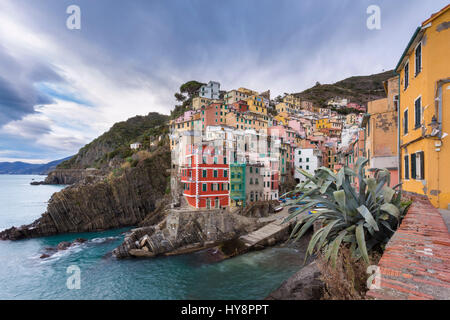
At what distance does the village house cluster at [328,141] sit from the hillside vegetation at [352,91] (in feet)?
144

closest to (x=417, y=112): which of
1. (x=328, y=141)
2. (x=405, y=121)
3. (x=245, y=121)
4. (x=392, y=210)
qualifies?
(x=405, y=121)

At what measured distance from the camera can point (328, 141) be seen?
56156mm

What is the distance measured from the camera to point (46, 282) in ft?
67.8

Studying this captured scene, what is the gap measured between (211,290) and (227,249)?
7.63 m

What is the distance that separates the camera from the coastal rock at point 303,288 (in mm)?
6500

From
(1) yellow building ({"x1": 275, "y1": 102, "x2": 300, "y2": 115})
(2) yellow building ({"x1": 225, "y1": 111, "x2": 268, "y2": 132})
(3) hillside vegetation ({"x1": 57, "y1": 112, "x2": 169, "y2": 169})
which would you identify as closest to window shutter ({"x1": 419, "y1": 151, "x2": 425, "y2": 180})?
(2) yellow building ({"x1": 225, "y1": 111, "x2": 268, "y2": 132})

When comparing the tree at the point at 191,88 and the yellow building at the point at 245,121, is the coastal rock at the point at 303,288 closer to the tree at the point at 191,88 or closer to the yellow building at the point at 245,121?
the yellow building at the point at 245,121

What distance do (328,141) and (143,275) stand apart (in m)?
52.8

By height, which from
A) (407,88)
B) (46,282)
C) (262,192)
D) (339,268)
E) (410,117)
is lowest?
(46,282)

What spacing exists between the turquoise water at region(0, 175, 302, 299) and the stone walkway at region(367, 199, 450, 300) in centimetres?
1497

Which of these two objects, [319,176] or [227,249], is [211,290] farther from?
[319,176]

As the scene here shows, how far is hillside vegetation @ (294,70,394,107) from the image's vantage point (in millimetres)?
118625
